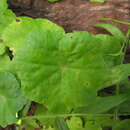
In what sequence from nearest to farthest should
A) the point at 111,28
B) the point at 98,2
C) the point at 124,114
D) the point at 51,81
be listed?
the point at 51,81 < the point at 124,114 < the point at 111,28 < the point at 98,2

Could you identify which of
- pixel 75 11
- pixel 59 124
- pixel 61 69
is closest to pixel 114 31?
pixel 75 11

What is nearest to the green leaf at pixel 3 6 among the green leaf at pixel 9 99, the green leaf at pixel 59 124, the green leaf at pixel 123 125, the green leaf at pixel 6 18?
the green leaf at pixel 6 18

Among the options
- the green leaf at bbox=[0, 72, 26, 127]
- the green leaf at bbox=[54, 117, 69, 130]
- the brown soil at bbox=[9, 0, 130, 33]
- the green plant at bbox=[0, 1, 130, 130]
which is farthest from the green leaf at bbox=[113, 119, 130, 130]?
the brown soil at bbox=[9, 0, 130, 33]

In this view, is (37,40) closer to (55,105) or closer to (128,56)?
(55,105)

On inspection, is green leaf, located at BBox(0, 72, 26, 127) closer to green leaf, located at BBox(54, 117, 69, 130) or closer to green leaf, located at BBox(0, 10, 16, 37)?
green leaf, located at BBox(54, 117, 69, 130)

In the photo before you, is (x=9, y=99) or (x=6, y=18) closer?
(x=9, y=99)

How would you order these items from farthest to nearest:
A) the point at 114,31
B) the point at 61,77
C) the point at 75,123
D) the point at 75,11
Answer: the point at 75,11 → the point at 114,31 → the point at 75,123 → the point at 61,77

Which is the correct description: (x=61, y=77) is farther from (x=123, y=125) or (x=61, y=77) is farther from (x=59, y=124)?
(x=123, y=125)

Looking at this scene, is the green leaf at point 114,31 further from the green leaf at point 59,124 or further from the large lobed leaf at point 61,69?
the green leaf at point 59,124

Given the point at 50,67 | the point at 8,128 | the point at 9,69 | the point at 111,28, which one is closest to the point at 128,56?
the point at 111,28
